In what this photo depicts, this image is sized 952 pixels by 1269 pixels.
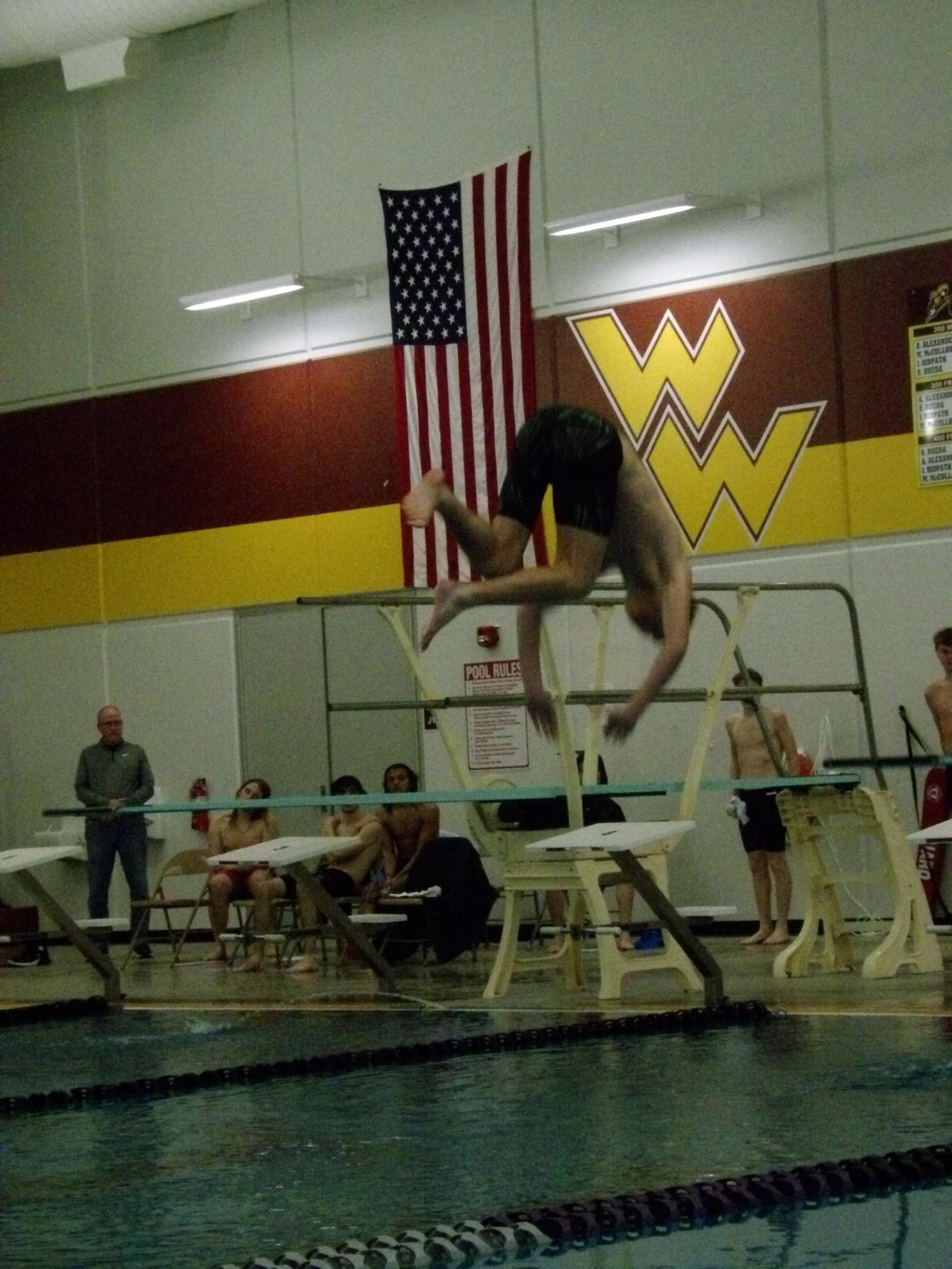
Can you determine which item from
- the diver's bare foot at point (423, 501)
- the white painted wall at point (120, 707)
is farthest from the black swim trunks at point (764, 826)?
the diver's bare foot at point (423, 501)

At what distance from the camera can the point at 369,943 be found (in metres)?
12.3

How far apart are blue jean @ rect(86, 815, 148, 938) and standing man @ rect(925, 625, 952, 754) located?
256 inches

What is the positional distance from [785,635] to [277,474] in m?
5.10

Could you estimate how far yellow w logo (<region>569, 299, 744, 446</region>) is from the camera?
602 inches

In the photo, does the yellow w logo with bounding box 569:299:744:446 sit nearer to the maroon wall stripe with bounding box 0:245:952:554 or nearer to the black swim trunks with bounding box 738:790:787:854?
the maroon wall stripe with bounding box 0:245:952:554

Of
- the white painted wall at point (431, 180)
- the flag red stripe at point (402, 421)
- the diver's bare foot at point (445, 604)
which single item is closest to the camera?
A: the diver's bare foot at point (445, 604)

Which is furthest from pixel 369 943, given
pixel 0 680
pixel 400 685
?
pixel 0 680

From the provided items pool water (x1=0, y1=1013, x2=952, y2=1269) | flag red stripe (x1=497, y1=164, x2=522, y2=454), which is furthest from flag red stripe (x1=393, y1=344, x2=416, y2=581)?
pool water (x1=0, y1=1013, x2=952, y2=1269)

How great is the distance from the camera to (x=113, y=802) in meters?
16.0

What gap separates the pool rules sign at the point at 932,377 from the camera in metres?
14.2

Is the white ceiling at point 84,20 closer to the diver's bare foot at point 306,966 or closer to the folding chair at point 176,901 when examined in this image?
the folding chair at point 176,901

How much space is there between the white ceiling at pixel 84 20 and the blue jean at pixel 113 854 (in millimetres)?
6431

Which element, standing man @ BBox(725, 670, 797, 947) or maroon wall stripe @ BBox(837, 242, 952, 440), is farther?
maroon wall stripe @ BBox(837, 242, 952, 440)

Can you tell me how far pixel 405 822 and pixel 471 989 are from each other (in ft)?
→ 9.04
